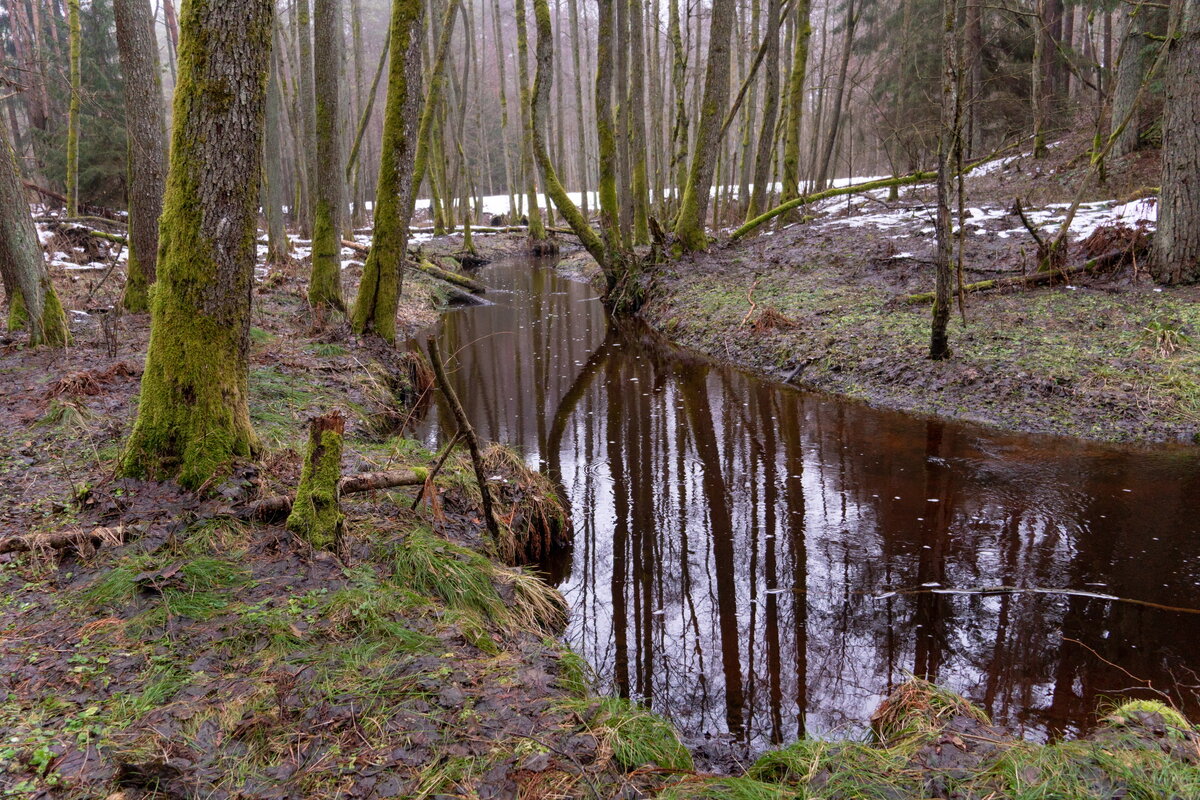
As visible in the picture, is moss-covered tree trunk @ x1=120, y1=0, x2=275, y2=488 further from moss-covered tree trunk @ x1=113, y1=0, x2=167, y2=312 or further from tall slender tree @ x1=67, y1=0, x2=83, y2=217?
tall slender tree @ x1=67, y1=0, x2=83, y2=217

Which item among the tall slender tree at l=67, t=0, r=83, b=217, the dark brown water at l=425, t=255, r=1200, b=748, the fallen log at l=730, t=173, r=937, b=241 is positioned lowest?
the dark brown water at l=425, t=255, r=1200, b=748

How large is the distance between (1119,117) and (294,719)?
16384 mm

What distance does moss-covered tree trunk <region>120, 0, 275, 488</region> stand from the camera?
13.7 ft

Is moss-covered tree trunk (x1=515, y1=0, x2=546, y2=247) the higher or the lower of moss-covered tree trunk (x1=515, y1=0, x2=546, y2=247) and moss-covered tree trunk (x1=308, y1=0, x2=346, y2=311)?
the higher

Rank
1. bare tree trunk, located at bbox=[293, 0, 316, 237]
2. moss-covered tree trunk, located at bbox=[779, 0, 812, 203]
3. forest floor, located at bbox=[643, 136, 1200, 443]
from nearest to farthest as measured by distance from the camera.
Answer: forest floor, located at bbox=[643, 136, 1200, 443], bare tree trunk, located at bbox=[293, 0, 316, 237], moss-covered tree trunk, located at bbox=[779, 0, 812, 203]

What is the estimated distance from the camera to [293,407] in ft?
23.1

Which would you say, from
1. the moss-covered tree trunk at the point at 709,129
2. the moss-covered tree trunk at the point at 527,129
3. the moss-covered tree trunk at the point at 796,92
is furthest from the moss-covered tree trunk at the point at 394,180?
the moss-covered tree trunk at the point at 796,92

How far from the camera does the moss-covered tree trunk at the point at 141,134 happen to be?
8789 millimetres

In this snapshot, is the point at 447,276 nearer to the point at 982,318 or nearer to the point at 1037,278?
the point at 982,318

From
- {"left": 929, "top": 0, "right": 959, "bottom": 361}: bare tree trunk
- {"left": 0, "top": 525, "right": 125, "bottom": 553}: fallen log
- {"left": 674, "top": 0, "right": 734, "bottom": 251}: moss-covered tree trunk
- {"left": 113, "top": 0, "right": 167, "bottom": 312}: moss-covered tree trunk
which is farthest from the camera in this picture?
{"left": 674, "top": 0, "right": 734, "bottom": 251}: moss-covered tree trunk

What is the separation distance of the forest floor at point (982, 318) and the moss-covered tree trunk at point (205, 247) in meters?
7.01

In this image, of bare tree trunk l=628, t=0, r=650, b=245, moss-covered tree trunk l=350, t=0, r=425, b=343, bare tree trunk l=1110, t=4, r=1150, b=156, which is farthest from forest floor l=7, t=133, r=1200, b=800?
bare tree trunk l=1110, t=4, r=1150, b=156

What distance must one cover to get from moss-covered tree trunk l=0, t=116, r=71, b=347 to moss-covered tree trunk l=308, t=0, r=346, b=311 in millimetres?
3125

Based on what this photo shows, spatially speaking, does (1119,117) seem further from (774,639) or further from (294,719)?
(294,719)
